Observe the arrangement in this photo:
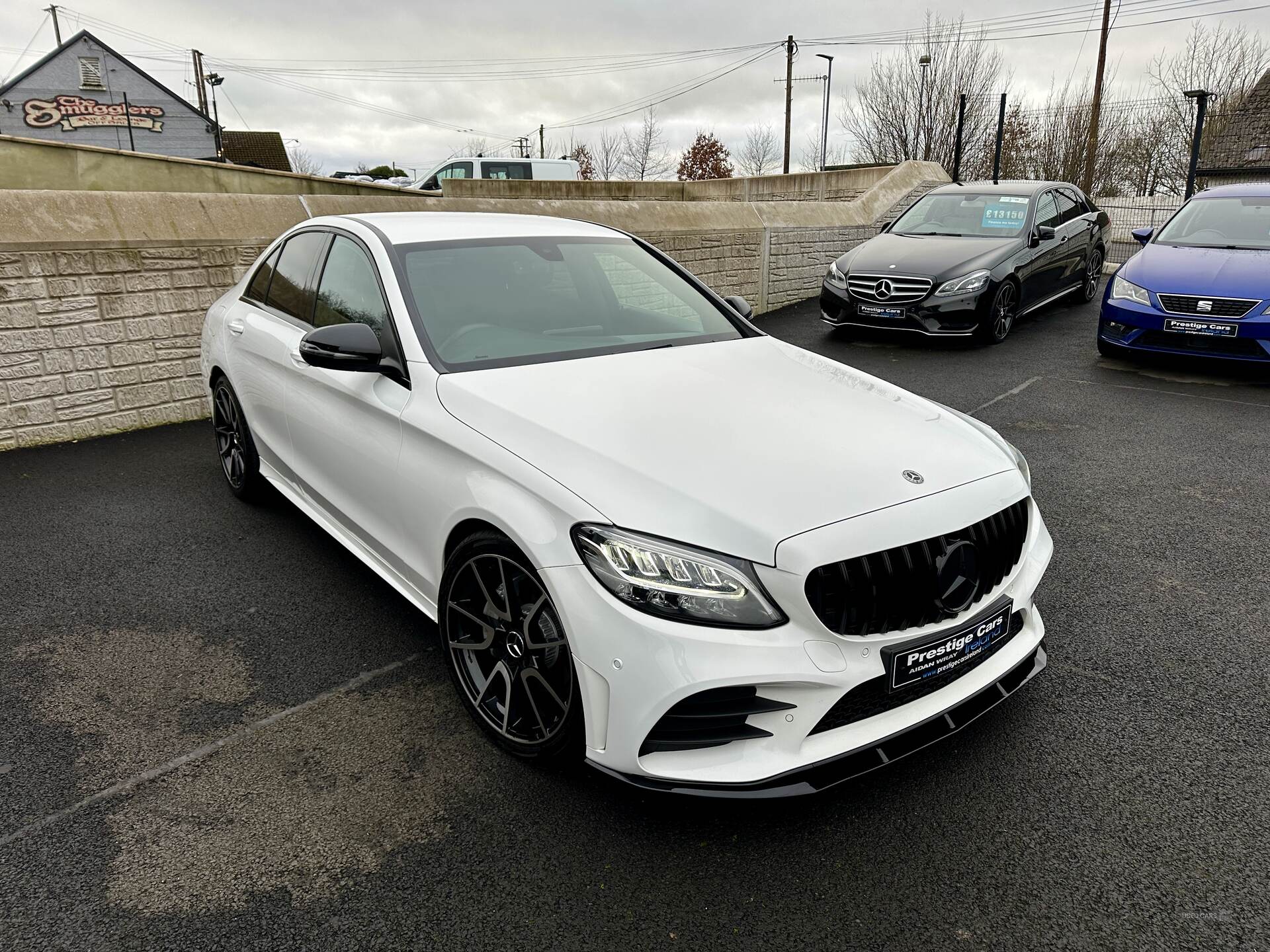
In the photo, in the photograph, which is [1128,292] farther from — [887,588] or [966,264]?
[887,588]

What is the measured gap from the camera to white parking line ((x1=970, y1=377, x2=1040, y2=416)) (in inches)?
286

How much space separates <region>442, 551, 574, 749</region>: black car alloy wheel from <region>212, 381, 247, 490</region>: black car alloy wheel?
2.60 metres

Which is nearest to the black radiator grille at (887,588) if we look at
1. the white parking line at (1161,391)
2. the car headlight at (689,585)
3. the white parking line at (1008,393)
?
the car headlight at (689,585)

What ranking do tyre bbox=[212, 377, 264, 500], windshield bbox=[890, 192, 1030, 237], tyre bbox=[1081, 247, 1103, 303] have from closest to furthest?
tyre bbox=[212, 377, 264, 500]
windshield bbox=[890, 192, 1030, 237]
tyre bbox=[1081, 247, 1103, 303]

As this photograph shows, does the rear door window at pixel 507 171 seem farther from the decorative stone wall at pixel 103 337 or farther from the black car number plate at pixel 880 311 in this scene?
the decorative stone wall at pixel 103 337

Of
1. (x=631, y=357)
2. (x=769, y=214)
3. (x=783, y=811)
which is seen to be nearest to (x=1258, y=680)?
(x=783, y=811)

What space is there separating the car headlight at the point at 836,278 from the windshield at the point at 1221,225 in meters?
3.12

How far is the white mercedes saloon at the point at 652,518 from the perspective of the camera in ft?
7.40

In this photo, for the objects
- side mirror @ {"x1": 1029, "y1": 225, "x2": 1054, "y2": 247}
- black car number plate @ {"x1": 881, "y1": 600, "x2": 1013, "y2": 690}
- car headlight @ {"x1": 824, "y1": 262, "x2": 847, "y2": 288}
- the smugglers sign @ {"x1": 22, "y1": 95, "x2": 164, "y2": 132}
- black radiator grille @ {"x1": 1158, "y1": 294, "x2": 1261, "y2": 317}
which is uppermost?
the smugglers sign @ {"x1": 22, "y1": 95, "x2": 164, "y2": 132}

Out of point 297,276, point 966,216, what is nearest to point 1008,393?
point 966,216

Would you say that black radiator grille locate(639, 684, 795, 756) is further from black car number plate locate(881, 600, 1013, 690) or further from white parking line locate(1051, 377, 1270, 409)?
white parking line locate(1051, 377, 1270, 409)

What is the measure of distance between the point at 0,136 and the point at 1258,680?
18016 mm

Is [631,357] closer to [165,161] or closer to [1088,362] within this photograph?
[1088,362]

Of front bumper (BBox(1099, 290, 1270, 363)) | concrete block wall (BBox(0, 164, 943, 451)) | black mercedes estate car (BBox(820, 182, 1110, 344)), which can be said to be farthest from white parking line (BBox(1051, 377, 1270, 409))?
concrete block wall (BBox(0, 164, 943, 451))
